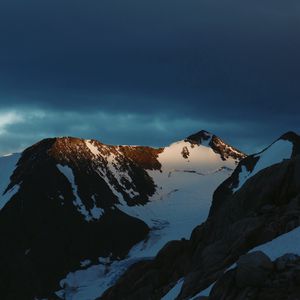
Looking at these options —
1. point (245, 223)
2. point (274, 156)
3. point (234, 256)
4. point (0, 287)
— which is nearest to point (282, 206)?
point (245, 223)

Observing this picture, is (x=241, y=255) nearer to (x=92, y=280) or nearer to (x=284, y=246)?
(x=284, y=246)

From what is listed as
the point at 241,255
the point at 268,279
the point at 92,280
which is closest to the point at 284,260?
the point at 268,279

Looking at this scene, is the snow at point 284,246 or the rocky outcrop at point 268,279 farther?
the snow at point 284,246

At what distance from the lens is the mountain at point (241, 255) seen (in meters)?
26.7

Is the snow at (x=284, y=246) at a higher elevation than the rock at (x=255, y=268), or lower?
higher

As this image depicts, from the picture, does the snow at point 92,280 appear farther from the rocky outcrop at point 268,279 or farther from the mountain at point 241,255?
the rocky outcrop at point 268,279

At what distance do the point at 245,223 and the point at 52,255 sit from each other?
537 feet

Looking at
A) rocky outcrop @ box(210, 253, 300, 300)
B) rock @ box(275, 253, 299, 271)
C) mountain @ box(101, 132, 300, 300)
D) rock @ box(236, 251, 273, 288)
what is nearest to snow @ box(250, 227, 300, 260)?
mountain @ box(101, 132, 300, 300)

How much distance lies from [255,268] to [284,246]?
13.0ft

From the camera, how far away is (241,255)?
3412 cm

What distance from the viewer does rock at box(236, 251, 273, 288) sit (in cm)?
2661

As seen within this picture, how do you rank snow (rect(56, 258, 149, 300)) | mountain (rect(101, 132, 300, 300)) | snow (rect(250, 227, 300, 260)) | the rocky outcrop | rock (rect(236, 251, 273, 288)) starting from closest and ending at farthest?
the rocky outcrop < rock (rect(236, 251, 273, 288)) < mountain (rect(101, 132, 300, 300)) < snow (rect(250, 227, 300, 260)) < snow (rect(56, 258, 149, 300))

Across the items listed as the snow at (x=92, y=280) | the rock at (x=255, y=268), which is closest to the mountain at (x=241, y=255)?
the rock at (x=255, y=268)

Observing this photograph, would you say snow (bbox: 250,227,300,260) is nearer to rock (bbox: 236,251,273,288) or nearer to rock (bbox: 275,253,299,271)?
rock (bbox: 275,253,299,271)
